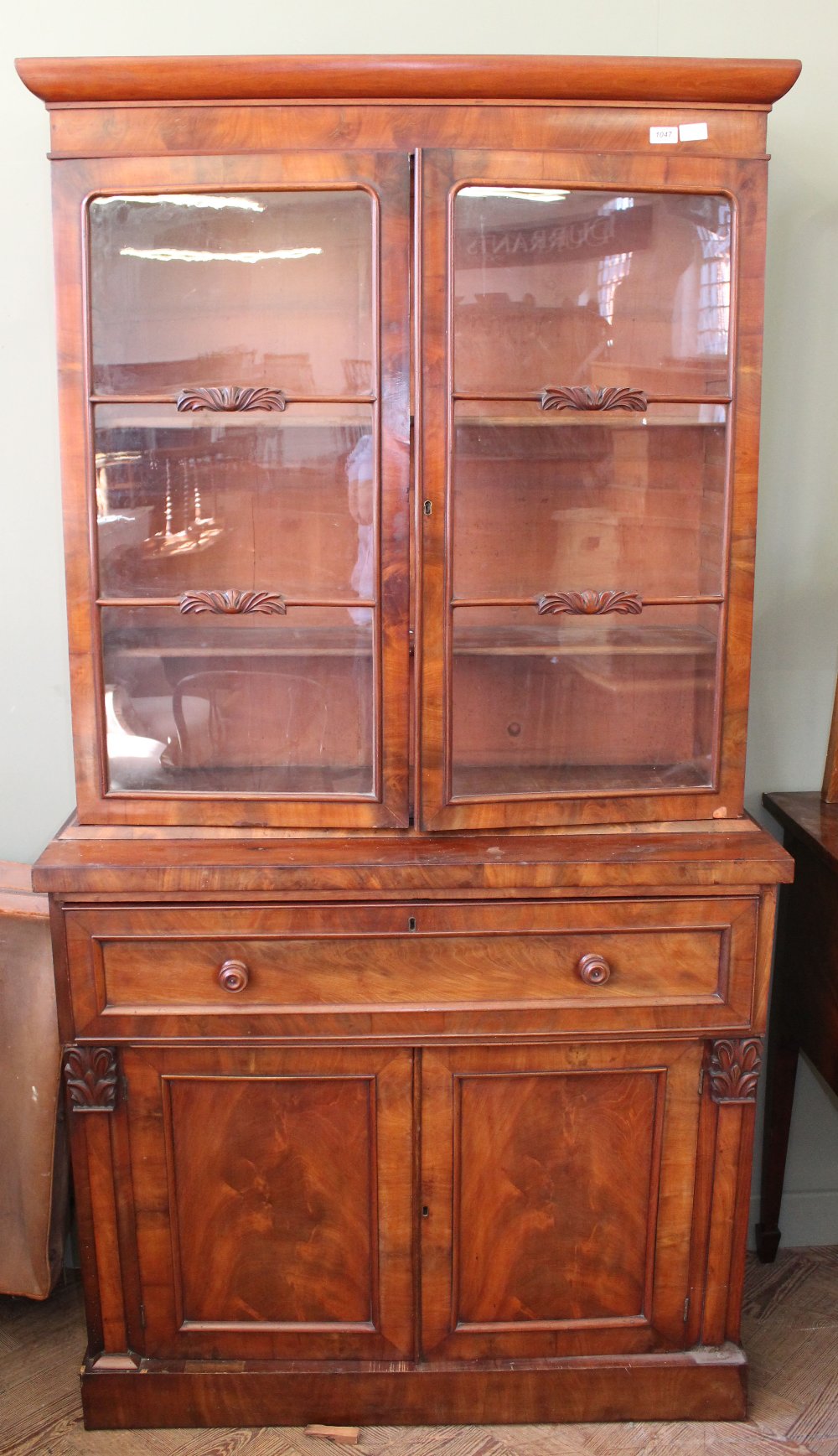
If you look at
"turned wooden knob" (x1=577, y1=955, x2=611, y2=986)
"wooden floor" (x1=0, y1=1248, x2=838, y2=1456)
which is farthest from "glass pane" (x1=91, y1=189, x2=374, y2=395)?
"wooden floor" (x1=0, y1=1248, x2=838, y2=1456)

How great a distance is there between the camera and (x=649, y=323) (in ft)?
4.89

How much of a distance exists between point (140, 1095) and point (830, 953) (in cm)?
107

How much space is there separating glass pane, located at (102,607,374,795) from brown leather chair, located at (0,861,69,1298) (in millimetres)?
354

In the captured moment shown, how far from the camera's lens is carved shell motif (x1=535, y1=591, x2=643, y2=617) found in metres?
1.51

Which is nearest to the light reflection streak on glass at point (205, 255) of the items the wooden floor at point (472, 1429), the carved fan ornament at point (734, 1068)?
the carved fan ornament at point (734, 1068)

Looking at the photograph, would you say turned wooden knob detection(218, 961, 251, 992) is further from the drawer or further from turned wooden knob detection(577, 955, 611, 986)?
turned wooden knob detection(577, 955, 611, 986)

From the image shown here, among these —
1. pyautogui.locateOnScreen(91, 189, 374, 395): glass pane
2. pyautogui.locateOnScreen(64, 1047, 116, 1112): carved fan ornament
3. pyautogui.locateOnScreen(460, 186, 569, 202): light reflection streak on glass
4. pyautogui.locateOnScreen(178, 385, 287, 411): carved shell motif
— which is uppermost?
pyautogui.locateOnScreen(460, 186, 569, 202): light reflection streak on glass

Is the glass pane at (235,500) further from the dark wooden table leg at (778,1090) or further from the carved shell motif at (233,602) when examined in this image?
the dark wooden table leg at (778,1090)

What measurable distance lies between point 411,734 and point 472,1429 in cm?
105

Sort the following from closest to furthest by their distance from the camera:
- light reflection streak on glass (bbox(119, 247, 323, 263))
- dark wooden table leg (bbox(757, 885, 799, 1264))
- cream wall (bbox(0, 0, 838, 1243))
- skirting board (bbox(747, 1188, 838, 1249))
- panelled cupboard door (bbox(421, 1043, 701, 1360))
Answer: light reflection streak on glass (bbox(119, 247, 323, 263)) → panelled cupboard door (bbox(421, 1043, 701, 1360)) → cream wall (bbox(0, 0, 838, 1243)) → dark wooden table leg (bbox(757, 885, 799, 1264)) → skirting board (bbox(747, 1188, 838, 1249))

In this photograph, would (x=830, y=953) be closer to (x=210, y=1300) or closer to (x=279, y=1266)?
(x=279, y=1266)

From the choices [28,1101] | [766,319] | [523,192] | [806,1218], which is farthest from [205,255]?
[806,1218]

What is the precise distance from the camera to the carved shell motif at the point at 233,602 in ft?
4.92

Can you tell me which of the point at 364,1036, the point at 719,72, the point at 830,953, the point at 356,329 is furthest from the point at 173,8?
the point at 830,953
